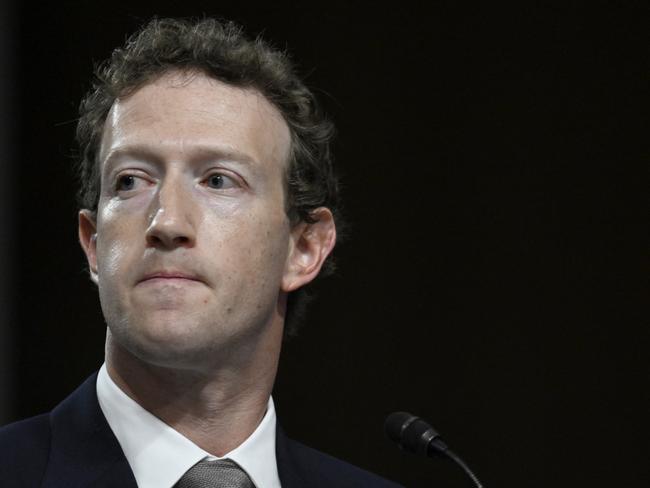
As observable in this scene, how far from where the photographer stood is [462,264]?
4121 mm

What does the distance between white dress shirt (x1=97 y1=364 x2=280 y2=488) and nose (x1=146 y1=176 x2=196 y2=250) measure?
1.16 feet

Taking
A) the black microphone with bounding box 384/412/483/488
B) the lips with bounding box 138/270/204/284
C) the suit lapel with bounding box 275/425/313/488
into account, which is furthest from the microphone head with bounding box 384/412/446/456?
the lips with bounding box 138/270/204/284

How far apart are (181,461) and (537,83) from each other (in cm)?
214

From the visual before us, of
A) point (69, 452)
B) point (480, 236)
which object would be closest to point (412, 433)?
point (69, 452)

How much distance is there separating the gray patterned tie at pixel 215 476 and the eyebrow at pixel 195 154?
0.61 metres

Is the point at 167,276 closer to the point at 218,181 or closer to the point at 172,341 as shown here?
the point at 172,341

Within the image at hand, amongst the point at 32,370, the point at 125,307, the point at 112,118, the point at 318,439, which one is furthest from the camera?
the point at 318,439

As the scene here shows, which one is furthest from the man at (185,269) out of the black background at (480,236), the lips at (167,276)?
the black background at (480,236)

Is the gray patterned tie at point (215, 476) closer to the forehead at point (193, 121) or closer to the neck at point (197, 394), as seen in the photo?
the neck at point (197, 394)

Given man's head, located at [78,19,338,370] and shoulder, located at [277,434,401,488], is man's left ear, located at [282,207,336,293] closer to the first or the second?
man's head, located at [78,19,338,370]

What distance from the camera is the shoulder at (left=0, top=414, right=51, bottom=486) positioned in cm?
242

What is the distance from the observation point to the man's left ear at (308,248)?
2.76m

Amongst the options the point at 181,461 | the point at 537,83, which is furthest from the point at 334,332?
the point at 181,461

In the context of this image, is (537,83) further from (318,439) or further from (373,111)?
(318,439)
